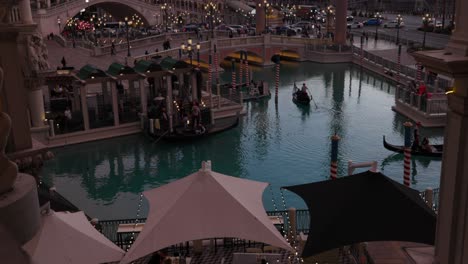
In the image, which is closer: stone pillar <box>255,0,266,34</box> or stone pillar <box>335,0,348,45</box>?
stone pillar <box>335,0,348,45</box>

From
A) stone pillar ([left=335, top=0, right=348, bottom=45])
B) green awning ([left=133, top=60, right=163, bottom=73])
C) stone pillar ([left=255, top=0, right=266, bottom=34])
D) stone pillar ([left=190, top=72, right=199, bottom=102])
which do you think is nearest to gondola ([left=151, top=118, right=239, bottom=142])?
stone pillar ([left=190, top=72, right=199, bottom=102])

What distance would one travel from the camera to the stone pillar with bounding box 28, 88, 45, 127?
22086 mm

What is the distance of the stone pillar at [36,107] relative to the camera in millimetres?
22086

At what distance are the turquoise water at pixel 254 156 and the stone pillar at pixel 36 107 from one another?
1567 mm

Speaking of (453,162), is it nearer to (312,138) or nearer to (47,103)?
(312,138)

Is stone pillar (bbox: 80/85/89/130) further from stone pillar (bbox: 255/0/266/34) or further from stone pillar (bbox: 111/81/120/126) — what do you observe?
stone pillar (bbox: 255/0/266/34)

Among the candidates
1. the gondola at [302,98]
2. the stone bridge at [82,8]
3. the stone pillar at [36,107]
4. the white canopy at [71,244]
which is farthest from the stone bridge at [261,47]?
the white canopy at [71,244]

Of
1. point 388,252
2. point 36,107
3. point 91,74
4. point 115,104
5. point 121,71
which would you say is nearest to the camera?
point 388,252

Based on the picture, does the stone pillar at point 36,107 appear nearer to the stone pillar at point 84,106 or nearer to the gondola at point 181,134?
the stone pillar at point 84,106

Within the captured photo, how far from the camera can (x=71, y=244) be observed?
356 inches

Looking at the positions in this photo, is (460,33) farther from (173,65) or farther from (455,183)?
(173,65)

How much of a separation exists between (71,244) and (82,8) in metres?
55.2

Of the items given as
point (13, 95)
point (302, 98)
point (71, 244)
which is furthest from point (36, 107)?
point (13, 95)

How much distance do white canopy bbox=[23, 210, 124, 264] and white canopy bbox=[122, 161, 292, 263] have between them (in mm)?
404
